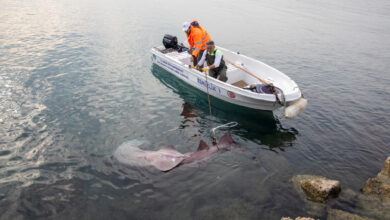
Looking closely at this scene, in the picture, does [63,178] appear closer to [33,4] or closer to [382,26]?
[33,4]

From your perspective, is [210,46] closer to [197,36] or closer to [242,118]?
[197,36]

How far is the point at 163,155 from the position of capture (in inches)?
293

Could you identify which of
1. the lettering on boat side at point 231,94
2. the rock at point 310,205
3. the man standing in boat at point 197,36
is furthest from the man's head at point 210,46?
the rock at point 310,205

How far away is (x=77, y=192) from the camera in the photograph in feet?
21.2

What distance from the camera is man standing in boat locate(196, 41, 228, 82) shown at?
33.4ft

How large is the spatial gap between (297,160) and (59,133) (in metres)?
8.12

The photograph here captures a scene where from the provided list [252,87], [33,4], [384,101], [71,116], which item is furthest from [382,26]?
[33,4]

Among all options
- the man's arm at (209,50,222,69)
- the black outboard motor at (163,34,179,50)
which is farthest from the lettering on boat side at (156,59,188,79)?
the man's arm at (209,50,222,69)

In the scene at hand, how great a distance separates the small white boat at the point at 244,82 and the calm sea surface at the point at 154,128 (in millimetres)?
651

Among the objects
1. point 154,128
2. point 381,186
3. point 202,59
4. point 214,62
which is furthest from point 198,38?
point 381,186

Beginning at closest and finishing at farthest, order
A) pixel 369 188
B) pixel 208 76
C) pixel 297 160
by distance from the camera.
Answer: pixel 369 188 → pixel 297 160 → pixel 208 76

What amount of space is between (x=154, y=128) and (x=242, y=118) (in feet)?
11.8

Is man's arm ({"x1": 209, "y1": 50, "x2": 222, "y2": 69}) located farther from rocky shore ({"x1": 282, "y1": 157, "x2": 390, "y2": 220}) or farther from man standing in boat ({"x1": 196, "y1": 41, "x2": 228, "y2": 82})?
rocky shore ({"x1": 282, "y1": 157, "x2": 390, "y2": 220})

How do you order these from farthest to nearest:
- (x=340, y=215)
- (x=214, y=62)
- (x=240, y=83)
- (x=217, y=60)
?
(x=240, y=83) < (x=214, y=62) < (x=217, y=60) < (x=340, y=215)
